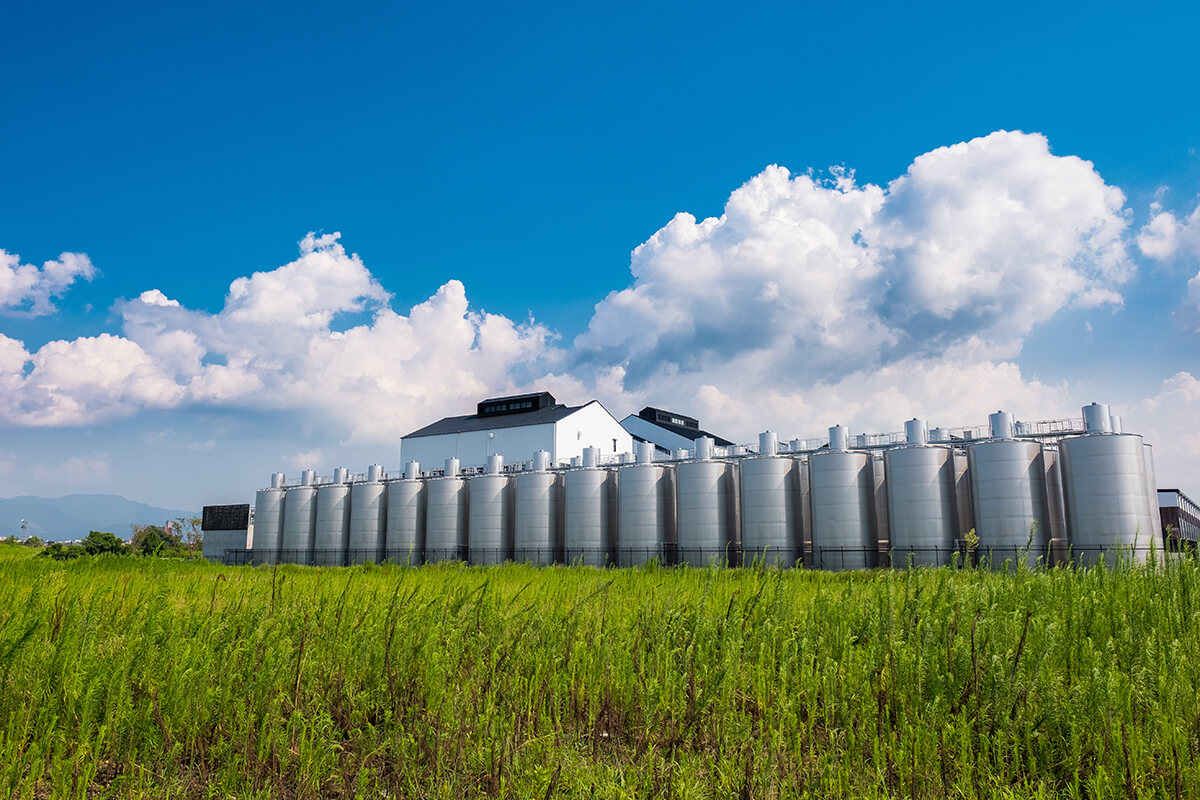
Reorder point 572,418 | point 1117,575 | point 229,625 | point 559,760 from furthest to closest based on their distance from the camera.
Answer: point 572,418
point 1117,575
point 229,625
point 559,760

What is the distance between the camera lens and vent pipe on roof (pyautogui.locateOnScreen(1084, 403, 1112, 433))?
1489 inches

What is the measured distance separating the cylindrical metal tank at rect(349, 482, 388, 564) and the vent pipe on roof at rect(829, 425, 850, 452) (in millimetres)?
35154

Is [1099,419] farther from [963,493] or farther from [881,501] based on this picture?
[881,501]

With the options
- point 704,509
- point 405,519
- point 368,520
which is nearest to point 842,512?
point 704,509

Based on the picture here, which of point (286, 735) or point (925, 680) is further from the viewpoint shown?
point (925, 680)

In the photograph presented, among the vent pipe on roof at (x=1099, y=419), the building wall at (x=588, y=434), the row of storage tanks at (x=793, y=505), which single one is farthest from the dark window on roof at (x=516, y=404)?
the vent pipe on roof at (x=1099, y=419)

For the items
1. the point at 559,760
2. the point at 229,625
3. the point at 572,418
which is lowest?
the point at 559,760

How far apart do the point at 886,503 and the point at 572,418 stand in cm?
3148

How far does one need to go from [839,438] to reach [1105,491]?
1352 centimetres

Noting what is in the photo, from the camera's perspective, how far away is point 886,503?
1681 inches

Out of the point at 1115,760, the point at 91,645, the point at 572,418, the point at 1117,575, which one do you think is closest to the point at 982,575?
the point at 1117,575

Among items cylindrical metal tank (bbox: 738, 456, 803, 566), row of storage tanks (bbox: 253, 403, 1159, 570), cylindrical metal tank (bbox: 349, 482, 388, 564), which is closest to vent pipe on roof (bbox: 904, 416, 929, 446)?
row of storage tanks (bbox: 253, 403, 1159, 570)

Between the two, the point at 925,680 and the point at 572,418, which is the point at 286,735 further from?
the point at 572,418

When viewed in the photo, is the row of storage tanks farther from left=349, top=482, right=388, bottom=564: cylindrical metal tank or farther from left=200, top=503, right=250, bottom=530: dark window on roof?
left=200, top=503, right=250, bottom=530: dark window on roof
